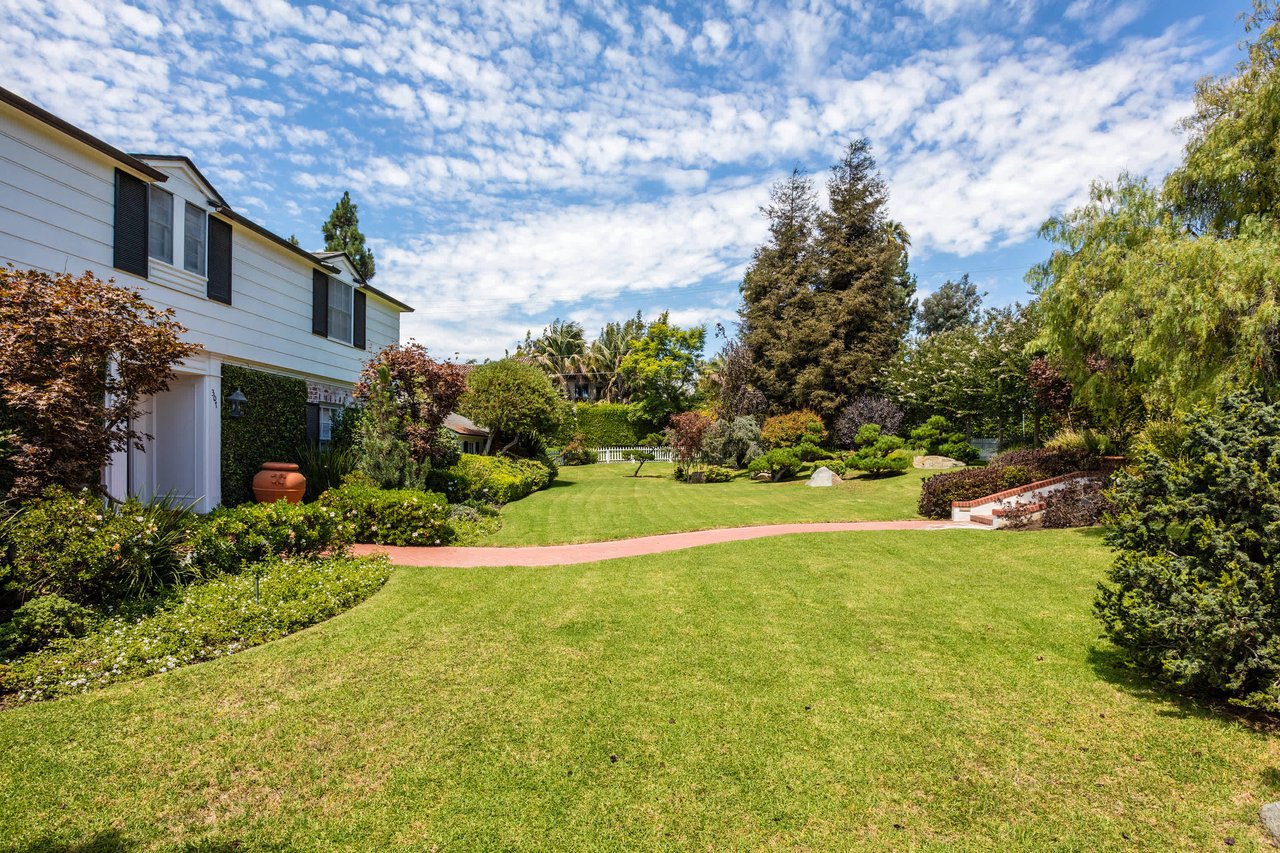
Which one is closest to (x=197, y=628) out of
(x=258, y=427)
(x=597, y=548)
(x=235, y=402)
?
(x=597, y=548)

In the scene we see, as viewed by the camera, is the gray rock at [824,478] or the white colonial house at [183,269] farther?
the gray rock at [824,478]

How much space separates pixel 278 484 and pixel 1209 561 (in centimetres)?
1226

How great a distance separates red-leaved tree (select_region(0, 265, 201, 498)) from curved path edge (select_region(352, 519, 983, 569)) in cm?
358

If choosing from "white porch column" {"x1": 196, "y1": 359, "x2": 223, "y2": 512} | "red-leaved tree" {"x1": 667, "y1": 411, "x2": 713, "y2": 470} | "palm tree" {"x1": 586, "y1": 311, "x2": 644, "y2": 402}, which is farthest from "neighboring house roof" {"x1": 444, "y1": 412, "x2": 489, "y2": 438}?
"palm tree" {"x1": 586, "y1": 311, "x2": 644, "y2": 402}

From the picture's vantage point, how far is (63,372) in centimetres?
593

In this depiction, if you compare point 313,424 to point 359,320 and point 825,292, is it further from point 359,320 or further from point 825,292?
point 825,292

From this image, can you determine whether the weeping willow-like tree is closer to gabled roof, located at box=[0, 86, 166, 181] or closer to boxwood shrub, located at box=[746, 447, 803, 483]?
boxwood shrub, located at box=[746, 447, 803, 483]

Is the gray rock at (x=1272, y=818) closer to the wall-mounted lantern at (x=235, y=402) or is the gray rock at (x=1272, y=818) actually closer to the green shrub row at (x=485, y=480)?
the wall-mounted lantern at (x=235, y=402)

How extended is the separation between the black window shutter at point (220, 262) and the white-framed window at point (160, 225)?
83 cm

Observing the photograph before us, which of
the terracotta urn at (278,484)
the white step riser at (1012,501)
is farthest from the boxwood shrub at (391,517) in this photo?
the white step riser at (1012,501)

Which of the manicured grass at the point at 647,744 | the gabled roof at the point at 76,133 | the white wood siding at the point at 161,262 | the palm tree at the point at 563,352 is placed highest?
the palm tree at the point at 563,352

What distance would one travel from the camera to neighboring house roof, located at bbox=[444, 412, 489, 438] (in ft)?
65.5

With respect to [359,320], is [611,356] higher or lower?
higher

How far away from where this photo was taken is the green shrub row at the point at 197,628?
4.44 metres
